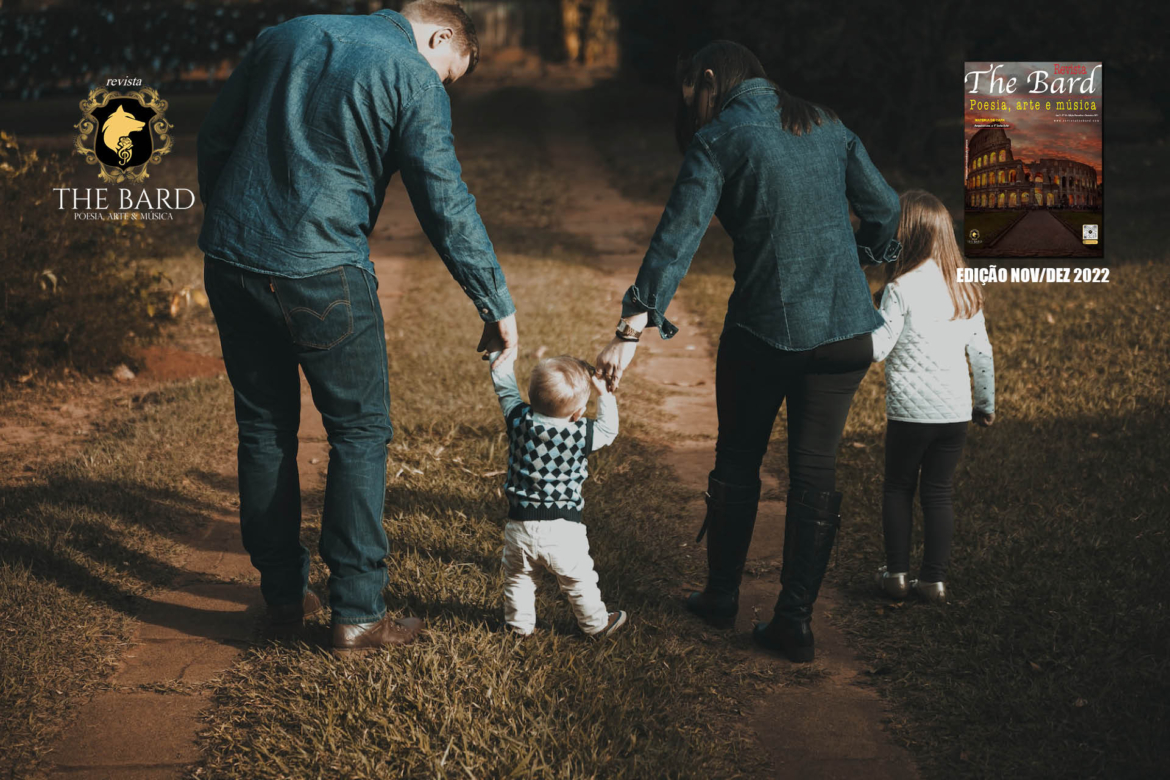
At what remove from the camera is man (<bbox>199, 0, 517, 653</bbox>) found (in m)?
2.70

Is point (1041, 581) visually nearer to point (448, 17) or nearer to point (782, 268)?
point (782, 268)

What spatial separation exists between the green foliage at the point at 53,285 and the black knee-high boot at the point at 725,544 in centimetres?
420

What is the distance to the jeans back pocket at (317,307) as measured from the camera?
273cm

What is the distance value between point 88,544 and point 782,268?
8.95 feet

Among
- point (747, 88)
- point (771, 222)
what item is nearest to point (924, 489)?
point (771, 222)

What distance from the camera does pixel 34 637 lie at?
320 centimetres

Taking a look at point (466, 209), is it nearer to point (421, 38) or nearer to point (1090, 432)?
point (421, 38)

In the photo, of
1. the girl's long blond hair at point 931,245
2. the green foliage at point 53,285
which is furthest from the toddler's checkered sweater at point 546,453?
the green foliage at point 53,285

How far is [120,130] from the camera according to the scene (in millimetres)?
8789

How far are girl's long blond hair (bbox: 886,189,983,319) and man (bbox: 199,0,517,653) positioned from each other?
143 centimetres

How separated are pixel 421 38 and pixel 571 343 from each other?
386 cm

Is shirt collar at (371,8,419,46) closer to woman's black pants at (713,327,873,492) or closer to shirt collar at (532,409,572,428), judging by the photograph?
shirt collar at (532,409,572,428)

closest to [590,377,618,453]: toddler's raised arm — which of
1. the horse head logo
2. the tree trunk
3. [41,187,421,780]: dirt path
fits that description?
[41,187,421,780]: dirt path

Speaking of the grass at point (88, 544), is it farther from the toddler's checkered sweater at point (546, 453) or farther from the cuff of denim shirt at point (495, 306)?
the cuff of denim shirt at point (495, 306)
